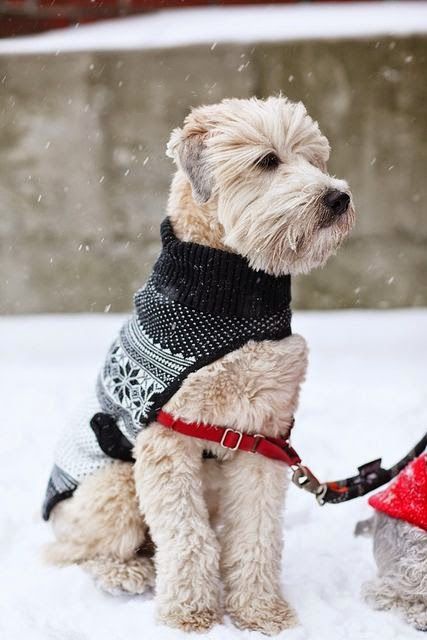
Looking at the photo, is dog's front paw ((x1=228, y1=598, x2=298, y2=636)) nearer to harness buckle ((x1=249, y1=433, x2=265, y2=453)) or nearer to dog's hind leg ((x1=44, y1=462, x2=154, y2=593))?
dog's hind leg ((x1=44, y1=462, x2=154, y2=593))

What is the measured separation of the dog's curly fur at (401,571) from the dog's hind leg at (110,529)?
93 centimetres

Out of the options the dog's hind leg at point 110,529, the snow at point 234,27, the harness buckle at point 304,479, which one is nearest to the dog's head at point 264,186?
the harness buckle at point 304,479

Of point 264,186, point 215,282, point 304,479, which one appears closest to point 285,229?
point 264,186

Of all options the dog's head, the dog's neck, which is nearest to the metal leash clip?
the dog's head

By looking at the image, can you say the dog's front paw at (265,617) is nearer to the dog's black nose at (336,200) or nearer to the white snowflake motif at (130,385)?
the white snowflake motif at (130,385)

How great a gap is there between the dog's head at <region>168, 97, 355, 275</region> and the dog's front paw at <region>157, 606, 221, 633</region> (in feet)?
4.29

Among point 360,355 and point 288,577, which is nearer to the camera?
point 288,577

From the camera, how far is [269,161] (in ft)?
9.20

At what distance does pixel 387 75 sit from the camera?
621cm

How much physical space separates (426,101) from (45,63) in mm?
3158

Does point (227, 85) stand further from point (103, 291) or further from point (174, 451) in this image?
point (174, 451)

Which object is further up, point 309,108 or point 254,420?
point 309,108

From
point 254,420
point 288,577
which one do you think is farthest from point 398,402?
point 254,420

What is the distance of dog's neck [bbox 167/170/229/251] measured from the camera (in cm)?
287
